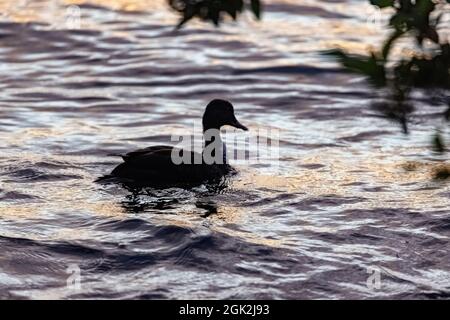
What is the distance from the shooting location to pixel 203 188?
1153 centimetres

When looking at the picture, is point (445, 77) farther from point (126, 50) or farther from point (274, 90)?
point (126, 50)

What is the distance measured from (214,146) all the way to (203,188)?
105 centimetres

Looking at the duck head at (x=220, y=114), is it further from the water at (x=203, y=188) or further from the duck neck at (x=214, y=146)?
the water at (x=203, y=188)

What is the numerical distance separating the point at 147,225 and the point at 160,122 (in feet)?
16.1

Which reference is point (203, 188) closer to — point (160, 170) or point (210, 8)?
point (160, 170)

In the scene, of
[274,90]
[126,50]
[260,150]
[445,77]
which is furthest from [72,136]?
[445,77]

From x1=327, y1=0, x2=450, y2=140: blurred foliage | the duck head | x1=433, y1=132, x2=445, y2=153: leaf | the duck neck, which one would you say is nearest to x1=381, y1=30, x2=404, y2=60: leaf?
x1=327, y1=0, x2=450, y2=140: blurred foliage

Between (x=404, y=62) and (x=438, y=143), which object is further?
(x=404, y=62)

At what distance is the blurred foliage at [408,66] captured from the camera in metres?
4.24

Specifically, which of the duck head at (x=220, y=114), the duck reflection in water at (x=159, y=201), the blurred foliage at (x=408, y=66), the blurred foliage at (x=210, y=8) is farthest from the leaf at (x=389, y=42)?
the duck head at (x=220, y=114)

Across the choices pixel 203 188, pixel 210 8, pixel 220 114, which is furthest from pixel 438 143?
pixel 220 114

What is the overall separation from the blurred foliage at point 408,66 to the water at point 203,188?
0.35m

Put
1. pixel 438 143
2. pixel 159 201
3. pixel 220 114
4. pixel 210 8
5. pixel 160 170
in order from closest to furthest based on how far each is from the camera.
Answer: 1. pixel 438 143
2. pixel 210 8
3. pixel 159 201
4. pixel 160 170
5. pixel 220 114

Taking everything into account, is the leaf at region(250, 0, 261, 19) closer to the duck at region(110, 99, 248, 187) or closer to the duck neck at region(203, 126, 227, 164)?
the duck at region(110, 99, 248, 187)
